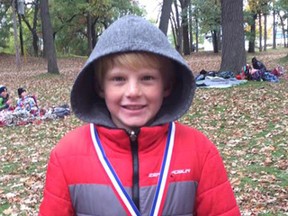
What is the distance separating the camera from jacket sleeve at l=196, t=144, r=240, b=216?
180cm

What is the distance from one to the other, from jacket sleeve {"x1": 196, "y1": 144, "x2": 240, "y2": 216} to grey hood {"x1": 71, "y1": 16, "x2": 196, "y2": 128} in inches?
9.6

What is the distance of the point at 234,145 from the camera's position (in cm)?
725

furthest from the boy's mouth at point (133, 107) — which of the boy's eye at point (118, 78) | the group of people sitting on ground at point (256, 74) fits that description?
the group of people sitting on ground at point (256, 74)

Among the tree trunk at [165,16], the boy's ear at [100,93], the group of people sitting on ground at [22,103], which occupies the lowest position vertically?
the group of people sitting on ground at [22,103]

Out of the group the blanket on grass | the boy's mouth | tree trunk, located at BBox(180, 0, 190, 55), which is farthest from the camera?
tree trunk, located at BBox(180, 0, 190, 55)

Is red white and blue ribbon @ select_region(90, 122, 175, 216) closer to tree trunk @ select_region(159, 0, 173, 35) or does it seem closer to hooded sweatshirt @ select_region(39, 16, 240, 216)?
hooded sweatshirt @ select_region(39, 16, 240, 216)

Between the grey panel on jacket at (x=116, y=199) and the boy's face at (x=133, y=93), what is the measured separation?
28cm

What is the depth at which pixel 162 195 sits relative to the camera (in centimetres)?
173

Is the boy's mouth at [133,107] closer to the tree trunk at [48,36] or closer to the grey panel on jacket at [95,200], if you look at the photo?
the grey panel on jacket at [95,200]

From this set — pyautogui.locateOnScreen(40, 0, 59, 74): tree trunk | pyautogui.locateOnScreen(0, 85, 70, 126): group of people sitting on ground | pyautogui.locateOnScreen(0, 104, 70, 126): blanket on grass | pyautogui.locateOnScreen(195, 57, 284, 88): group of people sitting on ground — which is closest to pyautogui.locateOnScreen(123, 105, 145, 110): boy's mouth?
pyautogui.locateOnScreen(0, 104, 70, 126): blanket on grass

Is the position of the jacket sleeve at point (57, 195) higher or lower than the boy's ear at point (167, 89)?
lower

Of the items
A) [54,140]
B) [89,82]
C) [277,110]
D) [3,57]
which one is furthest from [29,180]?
[3,57]

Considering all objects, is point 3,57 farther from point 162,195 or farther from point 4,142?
point 162,195

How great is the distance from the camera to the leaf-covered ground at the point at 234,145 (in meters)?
5.23
